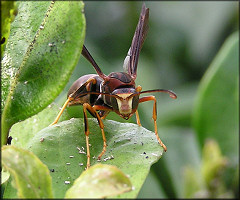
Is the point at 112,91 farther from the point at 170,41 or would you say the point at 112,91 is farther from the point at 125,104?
the point at 170,41

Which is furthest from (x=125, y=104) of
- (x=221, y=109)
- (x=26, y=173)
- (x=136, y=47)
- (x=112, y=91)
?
(x=221, y=109)

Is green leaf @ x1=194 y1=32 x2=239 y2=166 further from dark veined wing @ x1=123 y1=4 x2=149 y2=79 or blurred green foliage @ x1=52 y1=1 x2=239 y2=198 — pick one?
blurred green foliage @ x1=52 y1=1 x2=239 y2=198

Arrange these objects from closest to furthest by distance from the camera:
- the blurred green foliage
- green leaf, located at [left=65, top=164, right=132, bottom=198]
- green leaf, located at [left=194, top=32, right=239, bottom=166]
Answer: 1. green leaf, located at [left=65, top=164, right=132, bottom=198]
2. green leaf, located at [left=194, top=32, right=239, bottom=166]
3. the blurred green foliage

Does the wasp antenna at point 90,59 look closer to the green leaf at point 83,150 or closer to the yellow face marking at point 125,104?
the yellow face marking at point 125,104

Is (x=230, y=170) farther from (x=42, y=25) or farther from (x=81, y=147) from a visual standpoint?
(x=42, y=25)

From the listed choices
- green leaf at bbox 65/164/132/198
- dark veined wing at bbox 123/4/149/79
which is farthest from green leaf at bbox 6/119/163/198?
dark veined wing at bbox 123/4/149/79

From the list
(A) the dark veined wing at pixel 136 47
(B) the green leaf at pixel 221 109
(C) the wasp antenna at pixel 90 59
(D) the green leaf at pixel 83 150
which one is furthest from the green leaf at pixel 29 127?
(B) the green leaf at pixel 221 109

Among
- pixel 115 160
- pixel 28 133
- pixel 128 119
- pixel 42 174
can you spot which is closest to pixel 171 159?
pixel 128 119
